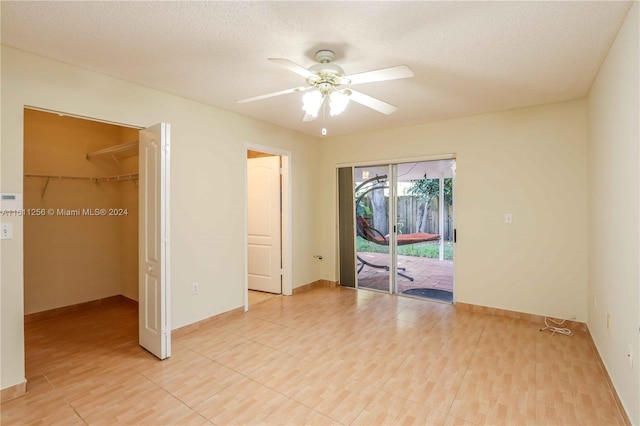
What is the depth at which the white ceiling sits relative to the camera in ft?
6.15

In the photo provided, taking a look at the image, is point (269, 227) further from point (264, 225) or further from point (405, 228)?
point (405, 228)

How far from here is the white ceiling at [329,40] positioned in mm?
1874

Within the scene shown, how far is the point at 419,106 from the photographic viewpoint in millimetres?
3682

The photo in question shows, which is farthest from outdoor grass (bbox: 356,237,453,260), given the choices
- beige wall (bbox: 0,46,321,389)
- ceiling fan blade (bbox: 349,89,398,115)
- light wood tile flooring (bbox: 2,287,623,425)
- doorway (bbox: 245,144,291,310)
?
ceiling fan blade (bbox: 349,89,398,115)

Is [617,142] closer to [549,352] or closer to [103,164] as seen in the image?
[549,352]

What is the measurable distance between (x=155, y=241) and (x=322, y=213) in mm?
3069

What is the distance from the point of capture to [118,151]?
3.89 m

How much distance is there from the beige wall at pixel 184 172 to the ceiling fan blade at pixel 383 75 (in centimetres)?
204

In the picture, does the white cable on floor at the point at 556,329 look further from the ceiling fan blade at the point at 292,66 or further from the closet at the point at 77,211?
the closet at the point at 77,211

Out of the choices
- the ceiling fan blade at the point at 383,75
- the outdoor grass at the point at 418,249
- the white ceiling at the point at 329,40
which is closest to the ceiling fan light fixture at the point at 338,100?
the ceiling fan blade at the point at 383,75

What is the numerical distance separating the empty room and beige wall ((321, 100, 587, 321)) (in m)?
0.02

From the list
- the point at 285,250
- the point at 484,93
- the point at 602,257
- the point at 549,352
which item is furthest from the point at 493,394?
the point at 285,250

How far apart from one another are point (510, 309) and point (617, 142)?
2.33 metres

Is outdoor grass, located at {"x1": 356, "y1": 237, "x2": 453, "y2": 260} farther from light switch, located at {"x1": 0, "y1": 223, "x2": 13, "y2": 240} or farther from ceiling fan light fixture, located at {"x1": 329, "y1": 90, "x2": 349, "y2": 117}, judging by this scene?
light switch, located at {"x1": 0, "y1": 223, "x2": 13, "y2": 240}
